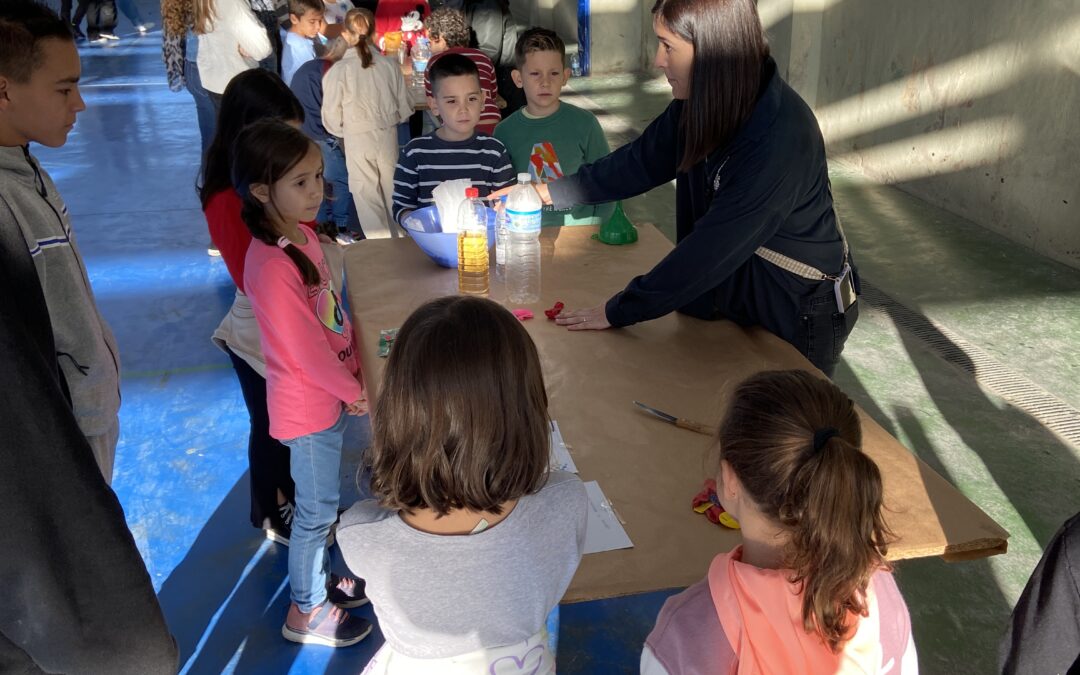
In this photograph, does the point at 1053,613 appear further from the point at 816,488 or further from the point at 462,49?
the point at 462,49

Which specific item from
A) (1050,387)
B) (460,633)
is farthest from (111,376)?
(1050,387)

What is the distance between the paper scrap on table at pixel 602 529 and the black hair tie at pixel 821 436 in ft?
1.44

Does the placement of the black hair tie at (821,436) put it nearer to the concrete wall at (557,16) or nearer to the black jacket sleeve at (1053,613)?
the black jacket sleeve at (1053,613)

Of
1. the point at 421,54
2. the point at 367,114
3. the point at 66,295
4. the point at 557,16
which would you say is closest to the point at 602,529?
the point at 66,295

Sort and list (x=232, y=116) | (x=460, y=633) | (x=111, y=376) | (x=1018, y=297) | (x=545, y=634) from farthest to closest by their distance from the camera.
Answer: (x=1018, y=297) < (x=232, y=116) < (x=111, y=376) < (x=545, y=634) < (x=460, y=633)

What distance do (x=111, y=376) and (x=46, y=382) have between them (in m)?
0.74

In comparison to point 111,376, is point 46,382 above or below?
above

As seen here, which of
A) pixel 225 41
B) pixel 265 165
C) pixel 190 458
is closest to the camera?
pixel 265 165

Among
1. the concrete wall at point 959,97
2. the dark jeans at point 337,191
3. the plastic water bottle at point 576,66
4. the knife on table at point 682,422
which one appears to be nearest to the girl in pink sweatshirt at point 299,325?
the knife on table at point 682,422

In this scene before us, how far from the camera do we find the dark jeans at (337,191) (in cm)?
529

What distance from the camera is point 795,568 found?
1.23 m

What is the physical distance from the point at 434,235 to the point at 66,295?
1189 millimetres

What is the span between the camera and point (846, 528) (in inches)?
47.3

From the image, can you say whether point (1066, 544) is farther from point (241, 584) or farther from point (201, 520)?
point (201, 520)
